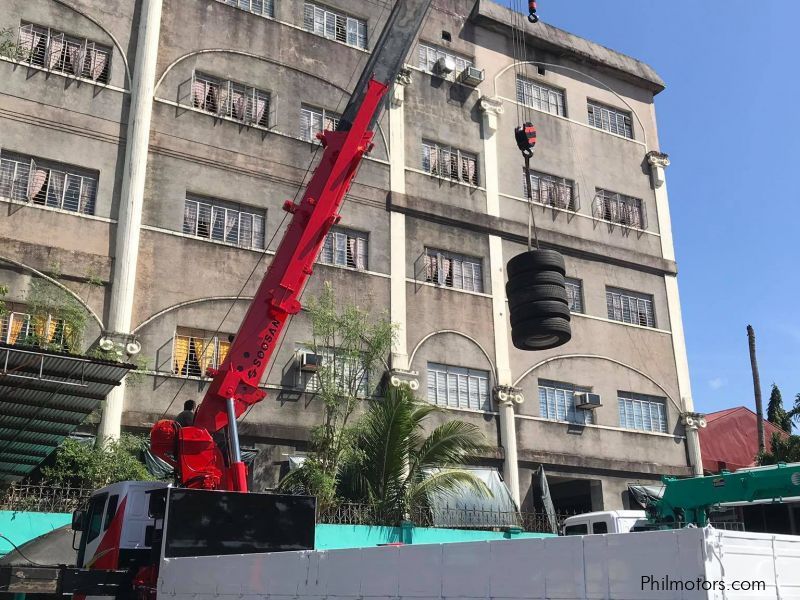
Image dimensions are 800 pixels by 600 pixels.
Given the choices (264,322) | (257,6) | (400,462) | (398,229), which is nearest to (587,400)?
(398,229)

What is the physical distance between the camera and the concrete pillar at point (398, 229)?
24.3 meters

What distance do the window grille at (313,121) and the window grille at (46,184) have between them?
6.76m

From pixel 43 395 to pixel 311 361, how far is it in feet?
29.5

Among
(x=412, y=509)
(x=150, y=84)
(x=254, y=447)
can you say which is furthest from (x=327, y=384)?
(x=150, y=84)

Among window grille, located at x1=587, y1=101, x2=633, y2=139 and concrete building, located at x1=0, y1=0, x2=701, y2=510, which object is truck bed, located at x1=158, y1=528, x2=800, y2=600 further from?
window grille, located at x1=587, y1=101, x2=633, y2=139

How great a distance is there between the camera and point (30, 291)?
761 inches

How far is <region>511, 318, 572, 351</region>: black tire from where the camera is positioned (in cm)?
1443

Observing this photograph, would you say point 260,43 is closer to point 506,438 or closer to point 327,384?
point 327,384

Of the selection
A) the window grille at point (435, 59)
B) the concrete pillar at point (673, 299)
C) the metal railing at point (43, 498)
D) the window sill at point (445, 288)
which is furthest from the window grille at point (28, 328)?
the concrete pillar at point (673, 299)

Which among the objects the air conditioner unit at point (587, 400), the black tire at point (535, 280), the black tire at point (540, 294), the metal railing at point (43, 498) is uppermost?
the air conditioner unit at point (587, 400)

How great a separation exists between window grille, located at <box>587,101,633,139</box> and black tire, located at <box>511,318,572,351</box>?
19.2 metres

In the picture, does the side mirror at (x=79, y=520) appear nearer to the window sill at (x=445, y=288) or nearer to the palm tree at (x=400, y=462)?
the palm tree at (x=400, y=462)

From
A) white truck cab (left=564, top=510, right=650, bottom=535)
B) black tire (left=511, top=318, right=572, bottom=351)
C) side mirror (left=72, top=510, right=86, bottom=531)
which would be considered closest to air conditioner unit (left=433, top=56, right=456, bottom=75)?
black tire (left=511, top=318, right=572, bottom=351)

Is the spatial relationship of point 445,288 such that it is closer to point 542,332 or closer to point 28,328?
point 542,332
